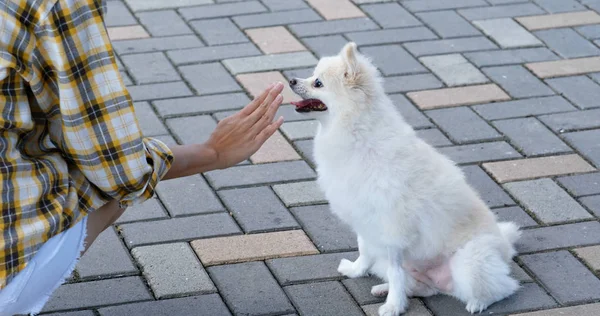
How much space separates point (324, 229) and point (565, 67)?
6.72ft

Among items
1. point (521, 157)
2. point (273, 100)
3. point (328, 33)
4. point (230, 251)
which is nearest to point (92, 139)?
point (273, 100)

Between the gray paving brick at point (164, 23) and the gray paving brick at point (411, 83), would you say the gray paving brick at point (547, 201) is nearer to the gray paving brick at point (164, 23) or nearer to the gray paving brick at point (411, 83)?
the gray paving brick at point (411, 83)

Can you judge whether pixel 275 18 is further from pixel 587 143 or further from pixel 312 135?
pixel 587 143

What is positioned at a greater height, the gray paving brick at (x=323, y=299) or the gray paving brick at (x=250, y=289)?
the gray paving brick at (x=323, y=299)

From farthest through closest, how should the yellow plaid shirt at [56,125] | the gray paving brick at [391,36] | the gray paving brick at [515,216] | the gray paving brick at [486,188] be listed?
1. the gray paving brick at [391,36]
2. the gray paving brick at [486,188]
3. the gray paving brick at [515,216]
4. the yellow plaid shirt at [56,125]

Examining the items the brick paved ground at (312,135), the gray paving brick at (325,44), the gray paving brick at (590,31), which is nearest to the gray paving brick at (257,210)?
the brick paved ground at (312,135)

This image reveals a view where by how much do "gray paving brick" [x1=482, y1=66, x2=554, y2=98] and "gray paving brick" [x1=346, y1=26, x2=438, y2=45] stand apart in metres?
0.53

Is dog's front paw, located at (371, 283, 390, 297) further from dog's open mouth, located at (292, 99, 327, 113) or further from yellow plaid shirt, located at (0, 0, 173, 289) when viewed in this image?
yellow plaid shirt, located at (0, 0, 173, 289)

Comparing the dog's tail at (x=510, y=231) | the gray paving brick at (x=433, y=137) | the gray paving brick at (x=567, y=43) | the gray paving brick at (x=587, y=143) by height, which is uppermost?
the dog's tail at (x=510, y=231)

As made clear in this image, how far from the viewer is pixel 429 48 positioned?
17.3ft

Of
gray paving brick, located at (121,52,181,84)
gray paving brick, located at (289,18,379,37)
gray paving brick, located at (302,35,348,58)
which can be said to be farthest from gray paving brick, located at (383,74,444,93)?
gray paving brick, located at (121,52,181,84)

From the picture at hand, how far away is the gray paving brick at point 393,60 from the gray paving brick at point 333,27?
282 mm

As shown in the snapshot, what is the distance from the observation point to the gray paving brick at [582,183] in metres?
3.97

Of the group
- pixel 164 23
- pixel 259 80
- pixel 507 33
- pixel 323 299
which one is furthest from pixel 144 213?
pixel 507 33
